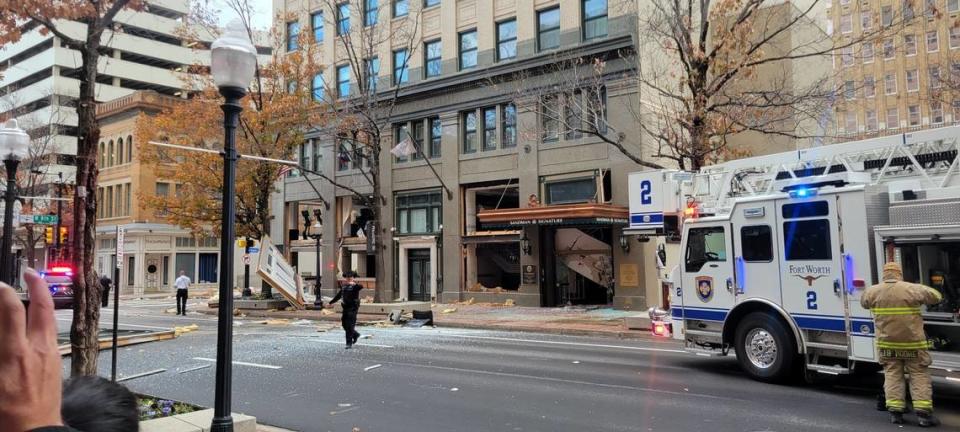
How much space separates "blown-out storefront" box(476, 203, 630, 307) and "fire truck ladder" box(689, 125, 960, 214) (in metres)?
12.6

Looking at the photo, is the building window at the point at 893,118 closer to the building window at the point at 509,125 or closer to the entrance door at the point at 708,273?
the building window at the point at 509,125

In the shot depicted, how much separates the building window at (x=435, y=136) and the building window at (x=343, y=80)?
5550 millimetres

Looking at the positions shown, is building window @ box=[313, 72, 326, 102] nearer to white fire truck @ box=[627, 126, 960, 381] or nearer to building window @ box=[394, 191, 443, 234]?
building window @ box=[394, 191, 443, 234]

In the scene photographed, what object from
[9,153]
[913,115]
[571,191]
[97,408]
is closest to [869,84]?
[571,191]

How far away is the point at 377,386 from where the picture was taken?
996 centimetres

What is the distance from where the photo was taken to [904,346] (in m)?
7.35

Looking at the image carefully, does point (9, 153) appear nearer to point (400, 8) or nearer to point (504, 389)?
point (504, 389)

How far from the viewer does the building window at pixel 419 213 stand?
2944cm

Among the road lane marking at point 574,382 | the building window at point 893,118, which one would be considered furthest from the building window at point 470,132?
the building window at point 893,118

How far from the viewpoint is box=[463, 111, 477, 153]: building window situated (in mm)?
28459

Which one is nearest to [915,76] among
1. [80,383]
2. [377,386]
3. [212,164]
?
[212,164]

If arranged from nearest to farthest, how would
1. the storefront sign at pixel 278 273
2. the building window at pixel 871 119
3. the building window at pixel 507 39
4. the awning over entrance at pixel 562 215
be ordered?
the awning over entrance at pixel 562 215
the storefront sign at pixel 278 273
the building window at pixel 507 39
the building window at pixel 871 119

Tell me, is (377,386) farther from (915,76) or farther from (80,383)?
(915,76)

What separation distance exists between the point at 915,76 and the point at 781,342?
172ft
